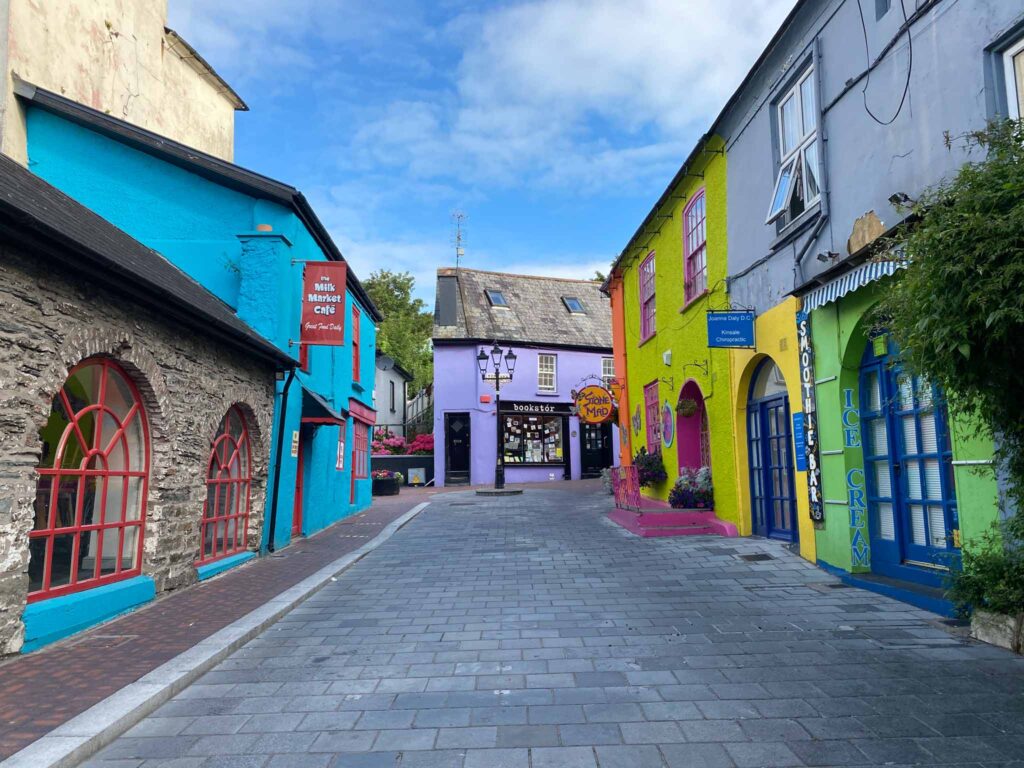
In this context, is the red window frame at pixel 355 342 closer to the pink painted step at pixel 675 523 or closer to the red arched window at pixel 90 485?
the pink painted step at pixel 675 523

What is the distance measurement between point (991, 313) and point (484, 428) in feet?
79.4

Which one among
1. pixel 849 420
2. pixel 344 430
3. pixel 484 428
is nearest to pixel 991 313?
pixel 849 420

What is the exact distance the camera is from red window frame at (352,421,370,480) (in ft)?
58.5

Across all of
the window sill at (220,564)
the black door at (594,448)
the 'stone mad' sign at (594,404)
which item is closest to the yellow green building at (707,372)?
the 'stone mad' sign at (594,404)

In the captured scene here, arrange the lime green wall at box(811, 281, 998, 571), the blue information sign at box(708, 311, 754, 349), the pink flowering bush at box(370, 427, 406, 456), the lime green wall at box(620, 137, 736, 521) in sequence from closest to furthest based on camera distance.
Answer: the lime green wall at box(811, 281, 998, 571) < the blue information sign at box(708, 311, 754, 349) < the lime green wall at box(620, 137, 736, 521) < the pink flowering bush at box(370, 427, 406, 456)

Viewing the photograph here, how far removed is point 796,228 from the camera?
855 cm

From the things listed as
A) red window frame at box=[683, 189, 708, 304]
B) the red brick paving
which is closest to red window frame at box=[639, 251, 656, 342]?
red window frame at box=[683, 189, 708, 304]

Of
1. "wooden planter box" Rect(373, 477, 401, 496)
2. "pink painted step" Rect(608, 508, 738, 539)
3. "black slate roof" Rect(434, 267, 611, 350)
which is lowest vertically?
"pink painted step" Rect(608, 508, 738, 539)

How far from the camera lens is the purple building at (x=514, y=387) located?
27.3 metres

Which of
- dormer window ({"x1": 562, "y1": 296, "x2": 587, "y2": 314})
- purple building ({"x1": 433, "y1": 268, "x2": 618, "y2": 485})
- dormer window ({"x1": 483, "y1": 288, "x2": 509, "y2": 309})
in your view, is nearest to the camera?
purple building ({"x1": 433, "y1": 268, "x2": 618, "y2": 485})

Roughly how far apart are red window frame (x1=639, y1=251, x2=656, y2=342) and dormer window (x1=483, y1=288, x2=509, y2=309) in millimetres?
14183

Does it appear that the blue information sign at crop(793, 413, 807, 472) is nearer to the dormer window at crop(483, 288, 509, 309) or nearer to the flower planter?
the flower planter

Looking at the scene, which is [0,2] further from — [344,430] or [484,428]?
[484,428]

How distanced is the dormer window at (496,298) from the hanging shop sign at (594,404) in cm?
1313
